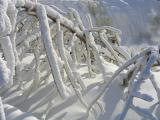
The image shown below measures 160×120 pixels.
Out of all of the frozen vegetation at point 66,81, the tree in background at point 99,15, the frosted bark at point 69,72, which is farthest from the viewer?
the tree in background at point 99,15

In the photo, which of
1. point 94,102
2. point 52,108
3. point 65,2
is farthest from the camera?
point 65,2

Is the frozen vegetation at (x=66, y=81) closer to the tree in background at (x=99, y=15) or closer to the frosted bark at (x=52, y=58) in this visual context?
the frosted bark at (x=52, y=58)

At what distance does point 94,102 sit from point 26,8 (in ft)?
1.76

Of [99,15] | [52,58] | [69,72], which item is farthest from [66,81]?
[99,15]

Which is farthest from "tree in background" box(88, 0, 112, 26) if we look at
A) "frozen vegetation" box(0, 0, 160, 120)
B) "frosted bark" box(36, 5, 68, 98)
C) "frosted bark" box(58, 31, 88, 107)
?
"frosted bark" box(36, 5, 68, 98)

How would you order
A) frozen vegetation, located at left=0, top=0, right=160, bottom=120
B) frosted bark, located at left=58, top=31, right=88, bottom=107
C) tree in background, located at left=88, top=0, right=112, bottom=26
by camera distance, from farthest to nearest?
tree in background, located at left=88, top=0, right=112, bottom=26
frosted bark, located at left=58, top=31, right=88, bottom=107
frozen vegetation, located at left=0, top=0, right=160, bottom=120

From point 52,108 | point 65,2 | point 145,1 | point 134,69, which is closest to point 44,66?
point 52,108

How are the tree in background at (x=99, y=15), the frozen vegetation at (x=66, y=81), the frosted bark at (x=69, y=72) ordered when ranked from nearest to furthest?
1. the frozen vegetation at (x=66, y=81)
2. the frosted bark at (x=69, y=72)
3. the tree in background at (x=99, y=15)

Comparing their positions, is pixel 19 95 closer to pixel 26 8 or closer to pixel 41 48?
pixel 41 48

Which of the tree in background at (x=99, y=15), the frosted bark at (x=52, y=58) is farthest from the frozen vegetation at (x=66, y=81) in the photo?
the tree in background at (x=99, y=15)

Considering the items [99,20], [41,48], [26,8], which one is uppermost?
[26,8]

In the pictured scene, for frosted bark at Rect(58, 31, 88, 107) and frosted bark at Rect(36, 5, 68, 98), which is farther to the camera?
frosted bark at Rect(58, 31, 88, 107)

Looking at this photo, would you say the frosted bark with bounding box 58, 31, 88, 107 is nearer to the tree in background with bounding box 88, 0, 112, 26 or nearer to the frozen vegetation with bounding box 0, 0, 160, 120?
the frozen vegetation with bounding box 0, 0, 160, 120

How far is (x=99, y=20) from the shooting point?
496 inches
